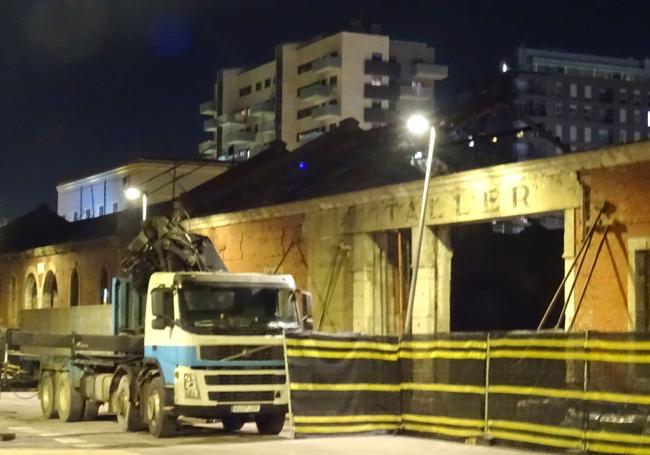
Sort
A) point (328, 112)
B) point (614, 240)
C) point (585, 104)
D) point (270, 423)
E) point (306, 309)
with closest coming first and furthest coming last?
point (270, 423) < point (306, 309) < point (614, 240) < point (328, 112) < point (585, 104)

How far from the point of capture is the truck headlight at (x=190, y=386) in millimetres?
20844

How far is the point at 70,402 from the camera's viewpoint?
83.8ft

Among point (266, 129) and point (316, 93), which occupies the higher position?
point (316, 93)

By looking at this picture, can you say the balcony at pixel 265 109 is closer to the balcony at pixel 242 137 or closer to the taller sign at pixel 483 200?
the balcony at pixel 242 137

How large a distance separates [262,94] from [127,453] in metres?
108

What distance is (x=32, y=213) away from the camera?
79688 mm

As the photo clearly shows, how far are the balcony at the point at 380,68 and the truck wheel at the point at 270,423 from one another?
94186 mm

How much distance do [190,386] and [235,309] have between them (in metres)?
1.72

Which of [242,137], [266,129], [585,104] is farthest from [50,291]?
[585,104]

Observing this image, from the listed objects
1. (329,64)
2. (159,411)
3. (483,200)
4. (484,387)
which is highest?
(329,64)

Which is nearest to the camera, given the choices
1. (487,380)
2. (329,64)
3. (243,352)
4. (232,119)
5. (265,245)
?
(487,380)

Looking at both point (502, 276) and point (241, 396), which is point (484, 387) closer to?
point (241, 396)

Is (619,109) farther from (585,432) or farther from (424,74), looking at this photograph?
(585,432)

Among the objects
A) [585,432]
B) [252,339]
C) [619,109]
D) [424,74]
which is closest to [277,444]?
[252,339]
